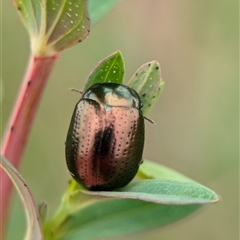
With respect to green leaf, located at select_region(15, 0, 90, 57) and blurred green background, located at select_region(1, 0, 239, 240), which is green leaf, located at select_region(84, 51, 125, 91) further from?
blurred green background, located at select_region(1, 0, 239, 240)

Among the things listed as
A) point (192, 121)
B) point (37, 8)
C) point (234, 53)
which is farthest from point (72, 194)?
point (234, 53)

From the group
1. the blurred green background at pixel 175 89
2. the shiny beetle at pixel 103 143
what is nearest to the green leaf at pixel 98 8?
the shiny beetle at pixel 103 143

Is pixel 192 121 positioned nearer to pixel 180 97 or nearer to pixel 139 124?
pixel 180 97

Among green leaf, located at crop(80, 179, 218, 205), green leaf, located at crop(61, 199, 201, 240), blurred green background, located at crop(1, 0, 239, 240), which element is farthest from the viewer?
→ blurred green background, located at crop(1, 0, 239, 240)

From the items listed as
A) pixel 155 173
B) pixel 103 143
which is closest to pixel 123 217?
pixel 155 173

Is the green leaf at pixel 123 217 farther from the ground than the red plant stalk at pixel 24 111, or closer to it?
closer to it

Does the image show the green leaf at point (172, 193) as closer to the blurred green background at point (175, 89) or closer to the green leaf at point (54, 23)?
the green leaf at point (54, 23)

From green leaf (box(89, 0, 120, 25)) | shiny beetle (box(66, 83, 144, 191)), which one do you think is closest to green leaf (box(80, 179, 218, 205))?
shiny beetle (box(66, 83, 144, 191))
